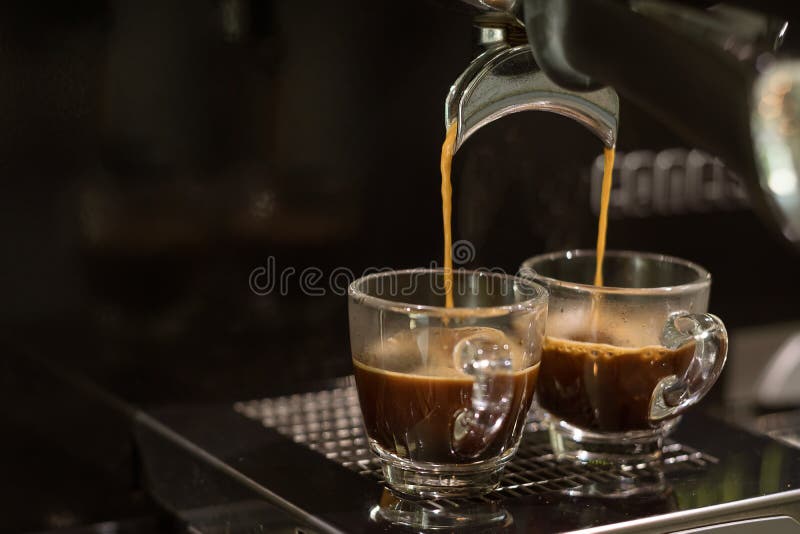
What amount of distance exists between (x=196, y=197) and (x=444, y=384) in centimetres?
26

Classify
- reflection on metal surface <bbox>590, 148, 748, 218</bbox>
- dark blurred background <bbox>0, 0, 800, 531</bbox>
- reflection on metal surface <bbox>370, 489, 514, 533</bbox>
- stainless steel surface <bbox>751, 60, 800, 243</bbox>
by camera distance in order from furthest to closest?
reflection on metal surface <bbox>590, 148, 748, 218</bbox> → dark blurred background <bbox>0, 0, 800, 531</bbox> → reflection on metal surface <bbox>370, 489, 514, 533</bbox> → stainless steel surface <bbox>751, 60, 800, 243</bbox>

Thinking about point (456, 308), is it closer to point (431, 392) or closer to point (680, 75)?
point (431, 392)

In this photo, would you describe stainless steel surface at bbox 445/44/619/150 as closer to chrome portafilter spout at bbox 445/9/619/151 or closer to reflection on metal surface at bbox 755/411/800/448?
chrome portafilter spout at bbox 445/9/619/151

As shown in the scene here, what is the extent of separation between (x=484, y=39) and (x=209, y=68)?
0.64ft

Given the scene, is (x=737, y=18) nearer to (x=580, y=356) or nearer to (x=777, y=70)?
(x=777, y=70)

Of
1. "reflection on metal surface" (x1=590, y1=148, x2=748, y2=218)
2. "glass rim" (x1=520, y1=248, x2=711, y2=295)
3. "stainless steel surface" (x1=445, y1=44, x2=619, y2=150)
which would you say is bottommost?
"glass rim" (x1=520, y1=248, x2=711, y2=295)

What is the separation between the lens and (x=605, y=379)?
0.64 metres

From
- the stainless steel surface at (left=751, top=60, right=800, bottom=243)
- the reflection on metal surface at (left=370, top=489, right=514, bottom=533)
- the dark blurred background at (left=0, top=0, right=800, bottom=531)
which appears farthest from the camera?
the dark blurred background at (left=0, top=0, right=800, bottom=531)

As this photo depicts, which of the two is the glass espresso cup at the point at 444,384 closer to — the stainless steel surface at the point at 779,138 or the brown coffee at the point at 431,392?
the brown coffee at the point at 431,392

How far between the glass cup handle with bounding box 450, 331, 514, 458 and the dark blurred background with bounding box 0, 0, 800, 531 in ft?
0.71

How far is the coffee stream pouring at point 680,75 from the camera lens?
0.39 m

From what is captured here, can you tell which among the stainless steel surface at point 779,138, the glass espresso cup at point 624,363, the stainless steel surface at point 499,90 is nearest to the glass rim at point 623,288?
the glass espresso cup at point 624,363

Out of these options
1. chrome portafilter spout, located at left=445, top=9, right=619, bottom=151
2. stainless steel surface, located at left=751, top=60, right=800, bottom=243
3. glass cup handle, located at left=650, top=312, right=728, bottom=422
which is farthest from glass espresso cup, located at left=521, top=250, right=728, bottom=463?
stainless steel surface, located at left=751, top=60, right=800, bottom=243

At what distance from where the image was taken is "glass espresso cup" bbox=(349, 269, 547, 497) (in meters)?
0.56
